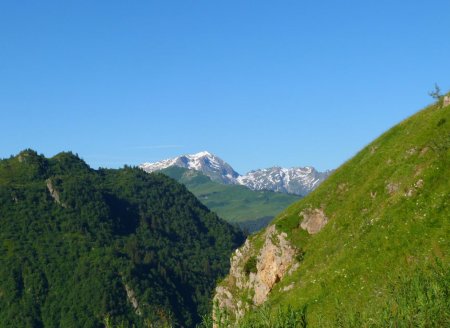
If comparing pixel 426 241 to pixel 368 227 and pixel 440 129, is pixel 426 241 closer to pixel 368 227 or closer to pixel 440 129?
pixel 368 227

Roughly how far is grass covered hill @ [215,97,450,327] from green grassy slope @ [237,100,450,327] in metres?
0.09

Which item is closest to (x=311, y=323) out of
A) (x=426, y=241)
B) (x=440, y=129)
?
(x=426, y=241)

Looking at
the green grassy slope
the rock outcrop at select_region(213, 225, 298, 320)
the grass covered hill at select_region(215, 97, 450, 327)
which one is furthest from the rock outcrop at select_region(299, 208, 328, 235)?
the rock outcrop at select_region(213, 225, 298, 320)

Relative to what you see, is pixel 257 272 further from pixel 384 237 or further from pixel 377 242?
pixel 384 237

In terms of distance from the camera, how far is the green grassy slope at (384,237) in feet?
88.7

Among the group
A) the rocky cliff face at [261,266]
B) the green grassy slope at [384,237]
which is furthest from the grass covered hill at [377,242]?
Result: the rocky cliff face at [261,266]

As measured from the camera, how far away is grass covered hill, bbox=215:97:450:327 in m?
27.3

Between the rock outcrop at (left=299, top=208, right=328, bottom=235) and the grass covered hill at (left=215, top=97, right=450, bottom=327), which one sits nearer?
the grass covered hill at (left=215, top=97, right=450, bottom=327)

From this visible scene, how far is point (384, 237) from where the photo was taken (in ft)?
140

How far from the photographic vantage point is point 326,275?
1786 inches

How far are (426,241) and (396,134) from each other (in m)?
31.3

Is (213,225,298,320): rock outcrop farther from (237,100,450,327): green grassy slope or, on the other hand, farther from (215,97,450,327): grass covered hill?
(237,100,450,327): green grassy slope

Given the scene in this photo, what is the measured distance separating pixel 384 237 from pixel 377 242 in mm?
679

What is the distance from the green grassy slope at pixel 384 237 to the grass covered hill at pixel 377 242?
0.09m
